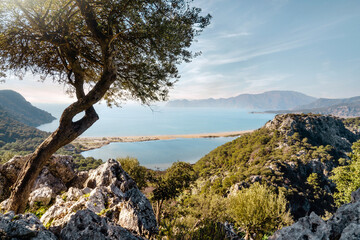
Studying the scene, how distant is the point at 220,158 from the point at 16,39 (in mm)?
68461

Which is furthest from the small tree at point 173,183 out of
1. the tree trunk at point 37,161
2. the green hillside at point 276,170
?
the tree trunk at point 37,161

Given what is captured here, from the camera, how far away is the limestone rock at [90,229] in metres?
4.26

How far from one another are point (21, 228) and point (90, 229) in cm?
143

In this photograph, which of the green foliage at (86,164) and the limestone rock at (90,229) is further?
the green foliage at (86,164)

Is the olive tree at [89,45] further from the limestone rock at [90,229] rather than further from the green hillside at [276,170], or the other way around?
the green hillside at [276,170]

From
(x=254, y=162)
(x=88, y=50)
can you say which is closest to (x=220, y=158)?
(x=254, y=162)

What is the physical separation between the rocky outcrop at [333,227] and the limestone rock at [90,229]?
4.40 m

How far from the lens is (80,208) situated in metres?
6.03

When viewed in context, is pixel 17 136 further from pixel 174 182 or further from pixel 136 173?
pixel 174 182

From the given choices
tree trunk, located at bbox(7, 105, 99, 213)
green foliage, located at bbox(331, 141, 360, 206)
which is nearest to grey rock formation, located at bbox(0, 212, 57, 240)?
tree trunk, located at bbox(7, 105, 99, 213)

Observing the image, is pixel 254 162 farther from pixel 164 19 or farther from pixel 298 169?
pixel 164 19

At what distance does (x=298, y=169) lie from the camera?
47.4m

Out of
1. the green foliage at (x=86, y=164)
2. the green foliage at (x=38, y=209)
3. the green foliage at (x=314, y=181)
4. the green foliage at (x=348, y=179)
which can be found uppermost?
the green foliage at (x=38, y=209)

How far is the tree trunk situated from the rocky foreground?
1.19 metres
